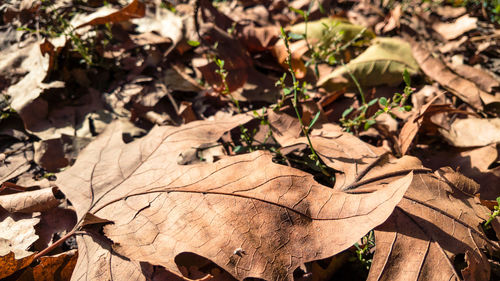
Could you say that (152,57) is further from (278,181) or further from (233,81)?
(278,181)

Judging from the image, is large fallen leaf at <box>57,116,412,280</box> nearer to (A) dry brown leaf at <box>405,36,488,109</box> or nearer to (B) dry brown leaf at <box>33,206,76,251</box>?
(B) dry brown leaf at <box>33,206,76,251</box>

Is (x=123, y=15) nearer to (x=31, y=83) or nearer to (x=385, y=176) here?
(x=31, y=83)

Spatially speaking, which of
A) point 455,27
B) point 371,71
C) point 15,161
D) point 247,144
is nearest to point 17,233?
point 15,161

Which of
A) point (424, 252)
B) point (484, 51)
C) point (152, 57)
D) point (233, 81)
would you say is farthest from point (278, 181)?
point (484, 51)

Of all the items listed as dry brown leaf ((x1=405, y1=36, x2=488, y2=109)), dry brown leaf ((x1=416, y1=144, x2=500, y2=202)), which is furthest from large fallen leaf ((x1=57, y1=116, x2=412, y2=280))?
dry brown leaf ((x1=405, y1=36, x2=488, y2=109))

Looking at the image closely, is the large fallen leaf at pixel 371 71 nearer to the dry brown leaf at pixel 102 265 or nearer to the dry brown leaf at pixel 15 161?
the dry brown leaf at pixel 102 265

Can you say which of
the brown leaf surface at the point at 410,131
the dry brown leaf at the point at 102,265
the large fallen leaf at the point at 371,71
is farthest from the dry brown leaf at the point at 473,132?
the dry brown leaf at the point at 102,265

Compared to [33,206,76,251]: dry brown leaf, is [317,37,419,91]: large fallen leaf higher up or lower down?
higher up
